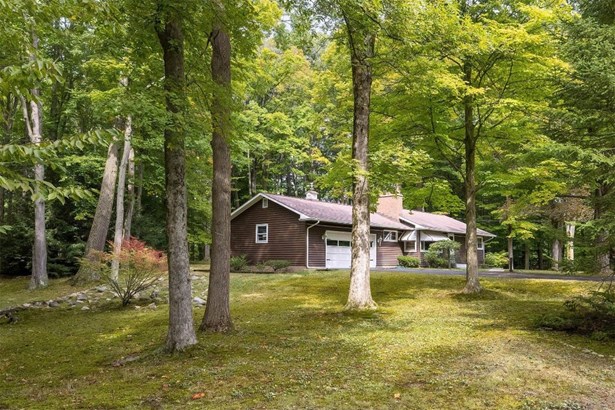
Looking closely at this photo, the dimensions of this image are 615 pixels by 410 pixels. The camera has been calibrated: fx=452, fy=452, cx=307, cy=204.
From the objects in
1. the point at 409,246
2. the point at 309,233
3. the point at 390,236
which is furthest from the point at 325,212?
the point at 409,246

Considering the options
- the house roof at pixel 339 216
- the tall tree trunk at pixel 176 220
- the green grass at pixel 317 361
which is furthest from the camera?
the house roof at pixel 339 216

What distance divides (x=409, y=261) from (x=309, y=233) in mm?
8072

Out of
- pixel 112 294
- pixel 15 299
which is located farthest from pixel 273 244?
pixel 15 299

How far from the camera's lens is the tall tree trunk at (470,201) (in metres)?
14.1

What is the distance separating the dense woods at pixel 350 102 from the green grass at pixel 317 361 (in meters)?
1.12

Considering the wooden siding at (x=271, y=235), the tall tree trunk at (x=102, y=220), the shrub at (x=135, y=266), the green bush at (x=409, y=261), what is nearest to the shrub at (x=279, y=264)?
the wooden siding at (x=271, y=235)

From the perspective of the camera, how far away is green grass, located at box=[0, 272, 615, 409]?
5.02 meters

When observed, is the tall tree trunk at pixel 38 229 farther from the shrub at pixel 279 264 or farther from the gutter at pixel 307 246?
the gutter at pixel 307 246

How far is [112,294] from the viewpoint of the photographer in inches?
615

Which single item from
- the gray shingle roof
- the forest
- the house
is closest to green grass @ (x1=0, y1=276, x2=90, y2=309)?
the forest

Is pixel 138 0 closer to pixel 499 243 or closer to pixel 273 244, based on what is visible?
pixel 273 244

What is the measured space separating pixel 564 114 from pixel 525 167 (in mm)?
6943

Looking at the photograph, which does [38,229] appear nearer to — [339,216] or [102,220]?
[102,220]

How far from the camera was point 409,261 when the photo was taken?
28.9 meters
